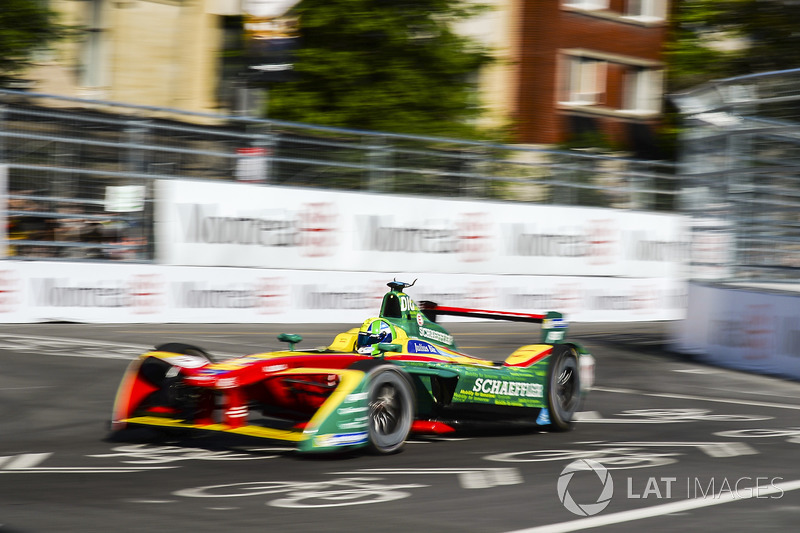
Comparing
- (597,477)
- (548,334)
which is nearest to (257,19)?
(548,334)

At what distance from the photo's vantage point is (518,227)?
20.6 meters

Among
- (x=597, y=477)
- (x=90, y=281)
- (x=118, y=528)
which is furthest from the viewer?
(x=90, y=281)

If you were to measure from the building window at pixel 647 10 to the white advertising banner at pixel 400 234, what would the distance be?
13324 millimetres

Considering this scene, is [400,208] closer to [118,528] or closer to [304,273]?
[304,273]

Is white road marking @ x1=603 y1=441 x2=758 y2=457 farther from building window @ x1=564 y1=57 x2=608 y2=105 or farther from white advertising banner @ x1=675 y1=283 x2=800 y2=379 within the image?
building window @ x1=564 y1=57 x2=608 y2=105

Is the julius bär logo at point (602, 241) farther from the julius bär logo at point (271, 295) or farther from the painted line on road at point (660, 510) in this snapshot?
the painted line on road at point (660, 510)

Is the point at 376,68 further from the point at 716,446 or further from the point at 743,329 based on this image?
the point at 716,446

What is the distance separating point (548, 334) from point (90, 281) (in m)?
8.14

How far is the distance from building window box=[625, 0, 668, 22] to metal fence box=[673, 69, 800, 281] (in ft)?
62.0

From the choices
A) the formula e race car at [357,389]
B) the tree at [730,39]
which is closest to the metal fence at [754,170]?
the formula e race car at [357,389]

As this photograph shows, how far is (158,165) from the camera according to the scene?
1675 centimetres

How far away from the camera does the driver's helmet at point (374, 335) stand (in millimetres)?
8828

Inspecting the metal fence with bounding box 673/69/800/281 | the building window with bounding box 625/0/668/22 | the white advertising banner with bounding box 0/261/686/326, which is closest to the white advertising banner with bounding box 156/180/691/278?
the white advertising banner with bounding box 0/261/686/326

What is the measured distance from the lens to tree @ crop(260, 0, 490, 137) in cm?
2464
